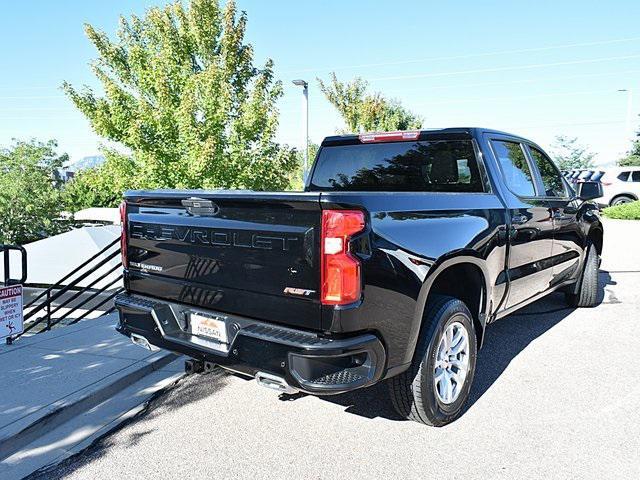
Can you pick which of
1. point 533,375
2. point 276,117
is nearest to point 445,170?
point 533,375

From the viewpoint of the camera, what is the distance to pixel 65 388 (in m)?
3.92

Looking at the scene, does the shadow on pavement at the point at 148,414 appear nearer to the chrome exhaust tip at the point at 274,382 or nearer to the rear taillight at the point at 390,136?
the chrome exhaust tip at the point at 274,382

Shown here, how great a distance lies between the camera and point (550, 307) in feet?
21.8

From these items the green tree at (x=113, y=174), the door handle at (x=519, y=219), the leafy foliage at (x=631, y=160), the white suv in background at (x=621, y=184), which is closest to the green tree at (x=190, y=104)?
the green tree at (x=113, y=174)

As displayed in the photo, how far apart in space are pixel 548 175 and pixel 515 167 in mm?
972

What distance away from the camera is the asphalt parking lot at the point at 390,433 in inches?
115

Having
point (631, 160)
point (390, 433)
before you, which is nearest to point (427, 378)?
point (390, 433)

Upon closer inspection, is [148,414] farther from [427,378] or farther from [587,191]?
[587,191]

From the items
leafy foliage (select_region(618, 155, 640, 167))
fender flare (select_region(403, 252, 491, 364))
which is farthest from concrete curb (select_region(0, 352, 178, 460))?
leafy foliage (select_region(618, 155, 640, 167))

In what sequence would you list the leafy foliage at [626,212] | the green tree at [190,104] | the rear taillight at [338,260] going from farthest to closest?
the leafy foliage at [626,212] < the green tree at [190,104] < the rear taillight at [338,260]

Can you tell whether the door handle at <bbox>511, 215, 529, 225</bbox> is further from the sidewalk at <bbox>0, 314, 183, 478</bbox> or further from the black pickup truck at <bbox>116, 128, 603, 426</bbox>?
the sidewalk at <bbox>0, 314, 183, 478</bbox>

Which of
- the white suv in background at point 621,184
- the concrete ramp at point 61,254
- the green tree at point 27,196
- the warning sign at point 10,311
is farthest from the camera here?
the green tree at point 27,196

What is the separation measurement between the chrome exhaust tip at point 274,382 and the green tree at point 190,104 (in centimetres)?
940

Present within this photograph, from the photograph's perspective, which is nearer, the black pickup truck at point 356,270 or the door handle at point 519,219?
the black pickup truck at point 356,270
